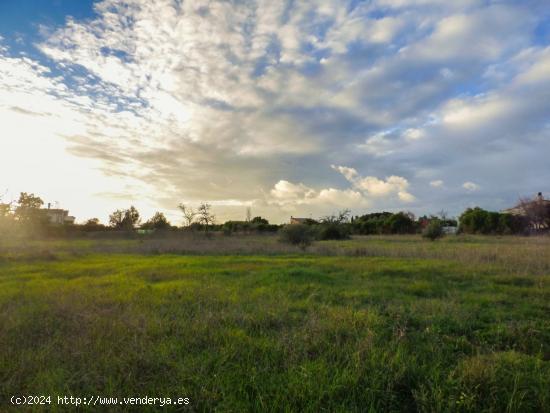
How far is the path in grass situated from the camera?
3.40m

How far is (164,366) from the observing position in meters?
3.93

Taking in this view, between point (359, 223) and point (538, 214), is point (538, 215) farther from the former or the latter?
point (359, 223)

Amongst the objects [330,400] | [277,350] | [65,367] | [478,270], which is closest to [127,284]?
[65,367]

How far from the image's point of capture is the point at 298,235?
24.5m

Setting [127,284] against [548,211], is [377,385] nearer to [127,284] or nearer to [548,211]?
[127,284]

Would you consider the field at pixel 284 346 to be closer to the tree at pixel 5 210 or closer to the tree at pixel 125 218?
the tree at pixel 5 210

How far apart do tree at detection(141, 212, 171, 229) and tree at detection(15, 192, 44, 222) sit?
63.6ft

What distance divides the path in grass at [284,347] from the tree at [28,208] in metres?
48.4

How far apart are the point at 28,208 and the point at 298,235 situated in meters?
47.7

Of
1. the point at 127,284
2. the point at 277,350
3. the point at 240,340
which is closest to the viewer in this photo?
the point at 277,350

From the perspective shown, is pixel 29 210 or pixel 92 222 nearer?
pixel 29 210

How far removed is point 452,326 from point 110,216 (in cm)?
7645

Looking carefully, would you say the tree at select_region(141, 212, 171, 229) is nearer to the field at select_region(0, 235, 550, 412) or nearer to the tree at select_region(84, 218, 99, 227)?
the tree at select_region(84, 218, 99, 227)

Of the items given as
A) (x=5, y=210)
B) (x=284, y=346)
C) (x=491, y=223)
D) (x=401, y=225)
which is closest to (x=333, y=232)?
(x=401, y=225)
